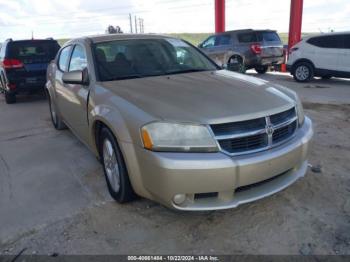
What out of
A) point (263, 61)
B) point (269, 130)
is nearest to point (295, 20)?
point (263, 61)

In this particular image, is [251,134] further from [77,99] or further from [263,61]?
[263,61]

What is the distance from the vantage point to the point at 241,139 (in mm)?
2740

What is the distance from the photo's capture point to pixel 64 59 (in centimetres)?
529

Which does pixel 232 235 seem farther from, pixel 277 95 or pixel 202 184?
pixel 277 95

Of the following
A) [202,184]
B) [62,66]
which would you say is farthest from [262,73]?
[202,184]

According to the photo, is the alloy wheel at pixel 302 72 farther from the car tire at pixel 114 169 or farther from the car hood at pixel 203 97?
the car tire at pixel 114 169

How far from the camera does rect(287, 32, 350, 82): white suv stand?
10.5 metres

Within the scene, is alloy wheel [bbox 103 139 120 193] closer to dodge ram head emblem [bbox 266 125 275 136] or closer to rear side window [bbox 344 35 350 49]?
dodge ram head emblem [bbox 266 125 275 136]

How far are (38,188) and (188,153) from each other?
2.14 m

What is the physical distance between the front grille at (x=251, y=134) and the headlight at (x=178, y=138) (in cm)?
9

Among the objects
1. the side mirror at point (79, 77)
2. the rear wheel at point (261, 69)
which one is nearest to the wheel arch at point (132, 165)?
the side mirror at point (79, 77)

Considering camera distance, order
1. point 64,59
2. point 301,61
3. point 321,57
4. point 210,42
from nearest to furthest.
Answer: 1. point 64,59
2. point 321,57
3. point 301,61
4. point 210,42

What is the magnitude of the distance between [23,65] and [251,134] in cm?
817

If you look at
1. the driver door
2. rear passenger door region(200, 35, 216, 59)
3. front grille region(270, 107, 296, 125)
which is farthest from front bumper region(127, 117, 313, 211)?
rear passenger door region(200, 35, 216, 59)
